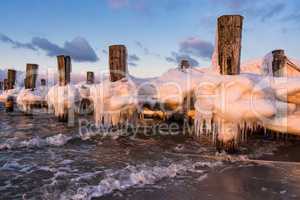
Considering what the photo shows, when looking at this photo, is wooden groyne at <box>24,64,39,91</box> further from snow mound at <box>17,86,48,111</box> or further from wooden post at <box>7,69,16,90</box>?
wooden post at <box>7,69,16,90</box>

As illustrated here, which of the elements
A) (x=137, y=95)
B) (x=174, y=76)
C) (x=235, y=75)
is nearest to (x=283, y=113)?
(x=235, y=75)

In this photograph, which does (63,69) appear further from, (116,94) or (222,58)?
(222,58)

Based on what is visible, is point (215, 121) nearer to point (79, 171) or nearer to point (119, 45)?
point (79, 171)

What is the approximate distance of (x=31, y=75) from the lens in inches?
567

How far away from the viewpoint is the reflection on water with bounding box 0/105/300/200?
3.81m

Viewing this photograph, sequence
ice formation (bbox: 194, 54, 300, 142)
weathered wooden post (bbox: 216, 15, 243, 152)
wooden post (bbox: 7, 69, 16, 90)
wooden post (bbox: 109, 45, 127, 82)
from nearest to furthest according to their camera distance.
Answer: ice formation (bbox: 194, 54, 300, 142) → weathered wooden post (bbox: 216, 15, 243, 152) → wooden post (bbox: 109, 45, 127, 82) → wooden post (bbox: 7, 69, 16, 90)

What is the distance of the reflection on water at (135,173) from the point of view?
12.5 ft

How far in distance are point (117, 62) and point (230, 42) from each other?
139 inches

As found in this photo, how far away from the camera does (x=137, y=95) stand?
7.09 m

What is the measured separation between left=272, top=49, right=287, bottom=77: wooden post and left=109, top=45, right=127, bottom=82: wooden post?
4.84 m

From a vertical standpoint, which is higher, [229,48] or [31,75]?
[31,75]

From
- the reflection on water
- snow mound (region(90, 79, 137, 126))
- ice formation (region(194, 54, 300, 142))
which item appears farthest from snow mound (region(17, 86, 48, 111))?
ice formation (region(194, 54, 300, 142))

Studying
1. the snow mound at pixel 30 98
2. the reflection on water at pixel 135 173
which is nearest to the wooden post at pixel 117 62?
the reflection on water at pixel 135 173

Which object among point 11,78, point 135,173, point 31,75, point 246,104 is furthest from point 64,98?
point 11,78
